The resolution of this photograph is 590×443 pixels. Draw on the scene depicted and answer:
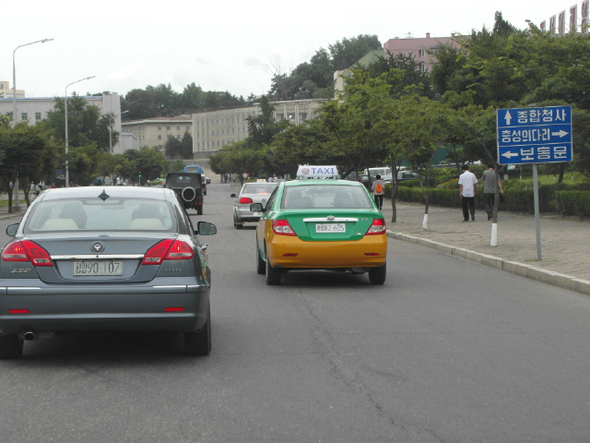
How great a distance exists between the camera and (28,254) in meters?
6.30

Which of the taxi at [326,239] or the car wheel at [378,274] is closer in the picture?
the taxi at [326,239]

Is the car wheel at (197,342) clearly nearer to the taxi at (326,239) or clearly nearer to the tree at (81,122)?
the taxi at (326,239)

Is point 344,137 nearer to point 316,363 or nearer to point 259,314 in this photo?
point 259,314

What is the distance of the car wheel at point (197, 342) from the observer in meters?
6.70

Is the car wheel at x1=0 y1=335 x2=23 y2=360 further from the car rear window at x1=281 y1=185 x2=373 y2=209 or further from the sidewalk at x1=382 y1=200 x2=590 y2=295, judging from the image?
the sidewalk at x1=382 y1=200 x2=590 y2=295

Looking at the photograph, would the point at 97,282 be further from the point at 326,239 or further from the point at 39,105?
the point at 39,105

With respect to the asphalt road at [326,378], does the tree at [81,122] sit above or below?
above

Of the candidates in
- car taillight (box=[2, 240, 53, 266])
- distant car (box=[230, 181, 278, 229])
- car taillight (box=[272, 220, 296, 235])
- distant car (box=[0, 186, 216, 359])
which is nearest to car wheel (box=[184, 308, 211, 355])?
distant car (box=[0, 186, 216, 359])

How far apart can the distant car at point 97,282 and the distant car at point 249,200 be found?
18.7 meters

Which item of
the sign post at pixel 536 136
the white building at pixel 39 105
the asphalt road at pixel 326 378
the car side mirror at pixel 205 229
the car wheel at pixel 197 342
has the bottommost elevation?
the asphalt road at pixel 326 378

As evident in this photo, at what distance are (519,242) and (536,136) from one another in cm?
385

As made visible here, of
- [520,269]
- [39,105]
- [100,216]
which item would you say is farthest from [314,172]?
[39,105]

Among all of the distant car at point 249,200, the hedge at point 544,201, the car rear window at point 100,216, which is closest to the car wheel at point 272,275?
the car rear window at point 100,216

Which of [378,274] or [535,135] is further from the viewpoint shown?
[535,135]
